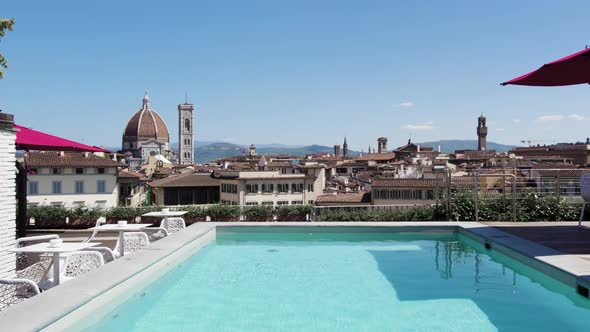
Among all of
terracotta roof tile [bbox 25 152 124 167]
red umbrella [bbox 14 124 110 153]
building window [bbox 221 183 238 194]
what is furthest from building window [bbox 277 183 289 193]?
red umbrella [bbox 14 124 110 153]

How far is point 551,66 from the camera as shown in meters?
6.83

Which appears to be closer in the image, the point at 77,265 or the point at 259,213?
A: the point at 77,265

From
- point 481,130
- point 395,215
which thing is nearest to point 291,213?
point 395,215

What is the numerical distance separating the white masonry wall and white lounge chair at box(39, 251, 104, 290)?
59 cm

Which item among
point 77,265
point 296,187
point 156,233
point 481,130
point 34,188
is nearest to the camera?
point 77,265

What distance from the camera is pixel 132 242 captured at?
7.92 meters

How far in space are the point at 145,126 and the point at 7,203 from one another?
7171 inches

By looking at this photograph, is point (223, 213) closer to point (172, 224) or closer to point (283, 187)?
point (172, 224)

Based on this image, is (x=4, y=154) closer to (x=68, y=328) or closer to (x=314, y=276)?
(x=68, y=328)

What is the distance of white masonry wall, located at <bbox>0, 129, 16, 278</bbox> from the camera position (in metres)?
5.82

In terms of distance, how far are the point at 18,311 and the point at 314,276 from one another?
415 centimetres

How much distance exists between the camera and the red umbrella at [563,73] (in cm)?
657

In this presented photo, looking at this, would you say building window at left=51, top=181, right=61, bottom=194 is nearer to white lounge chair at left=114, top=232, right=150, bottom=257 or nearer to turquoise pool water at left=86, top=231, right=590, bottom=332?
turquoise pool water at left=86, top=231, right=590, bottom=332

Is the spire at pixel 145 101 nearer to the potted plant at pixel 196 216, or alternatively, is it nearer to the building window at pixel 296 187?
the building window at pixel 296 187
